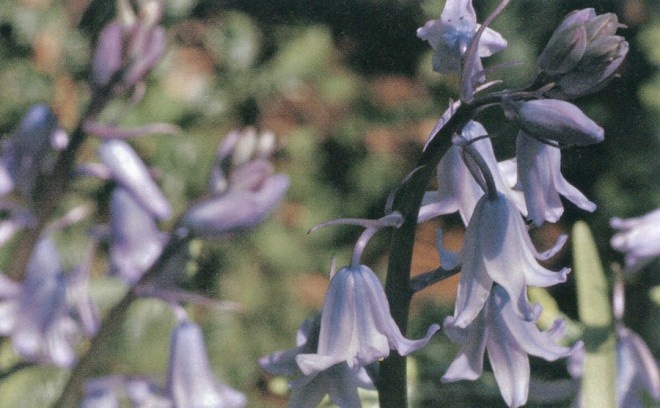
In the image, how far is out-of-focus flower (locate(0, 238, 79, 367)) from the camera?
0.96 metres

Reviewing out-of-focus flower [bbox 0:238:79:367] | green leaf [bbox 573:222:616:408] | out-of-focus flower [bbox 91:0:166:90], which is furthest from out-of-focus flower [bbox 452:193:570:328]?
out-of-focus flower [bbox 0:238:79:367]

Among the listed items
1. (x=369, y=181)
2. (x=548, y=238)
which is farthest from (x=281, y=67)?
(x=548, y=238)

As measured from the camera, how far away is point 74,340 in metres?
1.03

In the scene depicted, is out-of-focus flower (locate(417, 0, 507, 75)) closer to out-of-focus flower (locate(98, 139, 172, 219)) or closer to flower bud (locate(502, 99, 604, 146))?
flower bud (locate(502, 99, 604, 146))

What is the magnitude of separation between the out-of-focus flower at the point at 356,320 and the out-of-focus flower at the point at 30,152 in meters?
Result: 0.46

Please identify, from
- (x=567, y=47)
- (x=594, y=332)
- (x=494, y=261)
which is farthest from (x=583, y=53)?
(x=594, y=332)

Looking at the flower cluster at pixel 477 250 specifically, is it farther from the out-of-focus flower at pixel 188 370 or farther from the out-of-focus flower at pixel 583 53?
the out-of-focus flower at pixel 188 370

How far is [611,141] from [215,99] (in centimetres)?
78

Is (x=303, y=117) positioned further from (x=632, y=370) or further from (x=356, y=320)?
(x=356, y=320)

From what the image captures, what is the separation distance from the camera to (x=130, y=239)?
41.1 inches

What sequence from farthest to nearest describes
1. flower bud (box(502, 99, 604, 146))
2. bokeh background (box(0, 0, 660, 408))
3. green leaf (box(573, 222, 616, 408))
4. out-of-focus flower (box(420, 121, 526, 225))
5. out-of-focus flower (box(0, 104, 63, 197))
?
bokeh background (box(0, 0, 660, 408)), out-of-focus flower (box(0, 104, 63, 197)), green leaf (box(573, 222, 616, 408)), out-of-focus flower (box(420, 121, 526, 225)), flower bud (box(502, 99, 604, 146))

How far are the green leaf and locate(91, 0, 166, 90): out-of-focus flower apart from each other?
0.43 metres

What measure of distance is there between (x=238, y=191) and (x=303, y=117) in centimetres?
113

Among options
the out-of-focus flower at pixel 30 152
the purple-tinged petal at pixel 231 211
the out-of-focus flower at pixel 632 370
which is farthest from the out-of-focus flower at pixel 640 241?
the out-of-focus flower at pixel 30 152
